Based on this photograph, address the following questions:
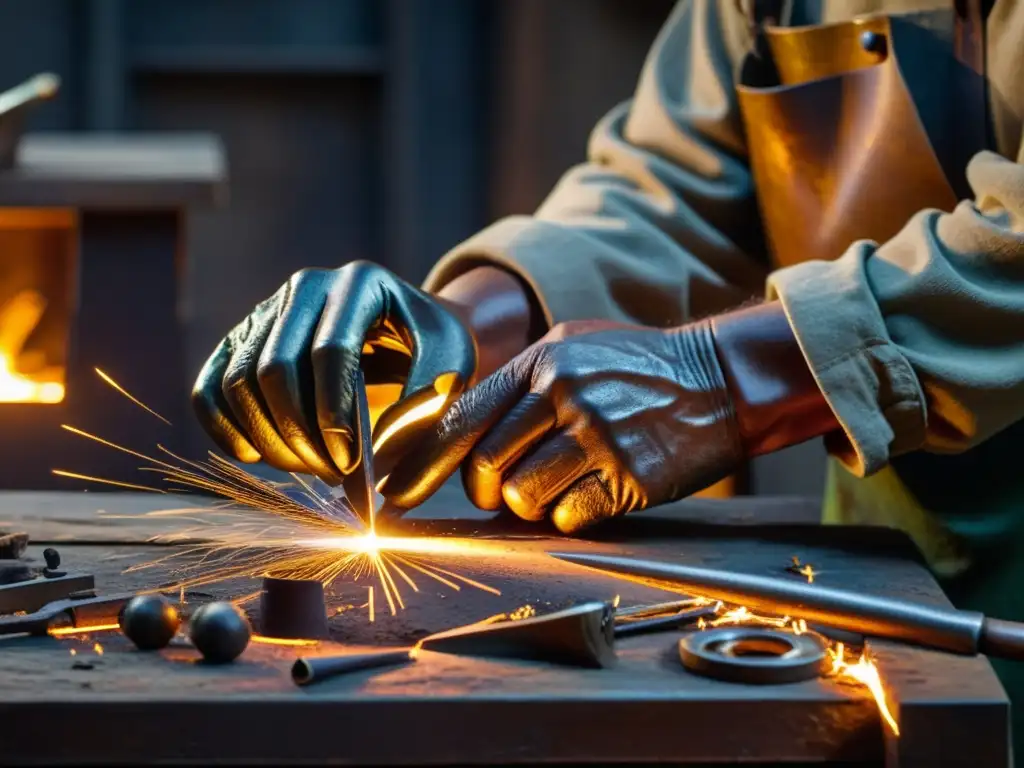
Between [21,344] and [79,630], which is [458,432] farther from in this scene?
[21,344]

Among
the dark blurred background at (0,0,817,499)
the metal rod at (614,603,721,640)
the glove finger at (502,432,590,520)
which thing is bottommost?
the metal rod at (614,603,721,640)

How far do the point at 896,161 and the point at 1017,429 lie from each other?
347 millimetres

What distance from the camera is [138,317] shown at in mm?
2408

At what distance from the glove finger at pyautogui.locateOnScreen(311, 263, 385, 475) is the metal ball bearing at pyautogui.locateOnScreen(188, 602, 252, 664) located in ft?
1.17

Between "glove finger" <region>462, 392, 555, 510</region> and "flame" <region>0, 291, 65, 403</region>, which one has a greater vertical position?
"flame" <region>0, 291, 65, 403</region>

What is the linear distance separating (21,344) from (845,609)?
1.96m

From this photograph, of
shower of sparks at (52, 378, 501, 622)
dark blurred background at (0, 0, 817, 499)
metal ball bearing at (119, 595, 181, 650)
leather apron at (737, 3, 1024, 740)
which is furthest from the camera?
dark blurred background at (0, 0, 817, 499)

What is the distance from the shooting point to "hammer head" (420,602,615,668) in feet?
2.81

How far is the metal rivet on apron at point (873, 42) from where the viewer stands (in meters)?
1.55

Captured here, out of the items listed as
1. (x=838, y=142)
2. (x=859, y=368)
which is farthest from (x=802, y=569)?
(x=838, y=142)

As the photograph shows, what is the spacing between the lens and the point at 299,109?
4.20 meters

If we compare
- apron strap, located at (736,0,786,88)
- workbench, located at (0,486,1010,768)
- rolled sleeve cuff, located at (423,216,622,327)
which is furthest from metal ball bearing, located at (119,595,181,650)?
apron strap, located at (736,0,786,88)

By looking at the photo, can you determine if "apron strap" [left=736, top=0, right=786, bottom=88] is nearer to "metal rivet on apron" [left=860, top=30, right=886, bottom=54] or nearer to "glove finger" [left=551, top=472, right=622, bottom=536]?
"metal rivet on apron" [left=860, top=30, right=886, bottom=54]

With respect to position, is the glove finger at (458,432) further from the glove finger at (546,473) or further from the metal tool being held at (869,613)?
the metal tool being held at (869,613)
